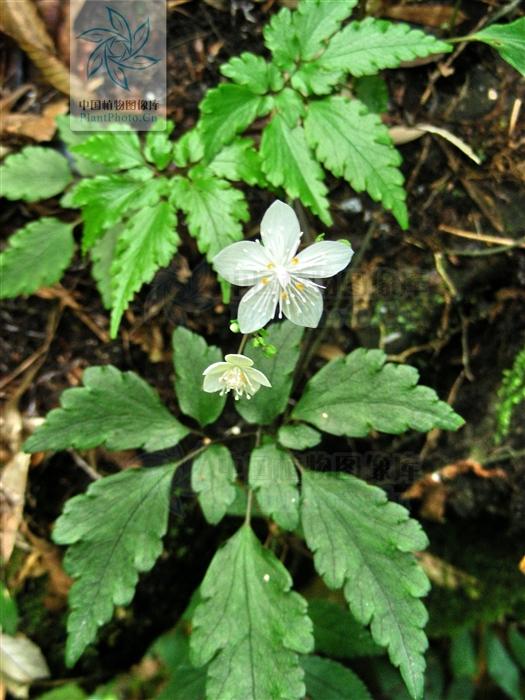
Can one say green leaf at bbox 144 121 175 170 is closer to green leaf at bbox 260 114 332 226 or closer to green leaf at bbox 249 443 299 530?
green leaf at bbox 260 114 332 226

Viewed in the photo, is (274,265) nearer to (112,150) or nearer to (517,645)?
(112,150)

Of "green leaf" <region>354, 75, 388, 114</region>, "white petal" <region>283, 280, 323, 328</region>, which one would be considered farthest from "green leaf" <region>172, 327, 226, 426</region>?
"green leaf" <region>354, 75, 388, 114</region>

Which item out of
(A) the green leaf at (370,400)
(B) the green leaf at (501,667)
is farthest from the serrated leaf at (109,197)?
(B) the green leaf at (501,667)

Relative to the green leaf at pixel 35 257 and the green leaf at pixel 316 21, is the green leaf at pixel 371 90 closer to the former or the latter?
the green leaf at pixel 316 21

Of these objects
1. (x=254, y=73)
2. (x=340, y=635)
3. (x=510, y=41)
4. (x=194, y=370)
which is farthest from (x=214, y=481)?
(x=510, y=41)

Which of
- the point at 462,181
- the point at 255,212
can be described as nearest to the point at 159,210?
the point at 255,212
